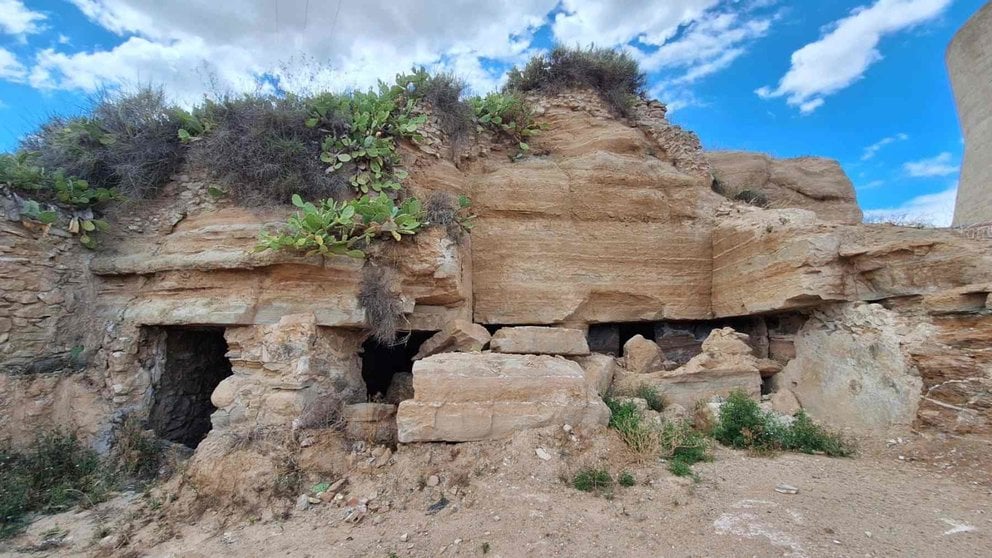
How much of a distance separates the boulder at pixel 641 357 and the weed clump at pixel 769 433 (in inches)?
55.9

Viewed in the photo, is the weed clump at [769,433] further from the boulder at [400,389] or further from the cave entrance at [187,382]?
the cave entrance at [187,382]

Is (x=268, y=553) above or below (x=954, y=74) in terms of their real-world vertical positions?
below

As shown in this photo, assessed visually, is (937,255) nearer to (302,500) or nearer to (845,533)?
(845,533)

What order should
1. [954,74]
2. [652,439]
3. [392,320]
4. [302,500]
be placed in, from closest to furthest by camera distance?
[302,500]
[652,439]
[392,320]
[954,74]

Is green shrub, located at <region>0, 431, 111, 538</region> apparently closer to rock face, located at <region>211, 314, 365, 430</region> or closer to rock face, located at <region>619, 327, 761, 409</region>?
rock face, located at <region>211, 314, 365, 430</region>

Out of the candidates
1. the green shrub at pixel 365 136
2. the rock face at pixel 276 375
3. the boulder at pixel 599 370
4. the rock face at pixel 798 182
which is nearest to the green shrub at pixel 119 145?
the green shrub at pixel 365 136

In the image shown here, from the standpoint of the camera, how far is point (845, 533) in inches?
134

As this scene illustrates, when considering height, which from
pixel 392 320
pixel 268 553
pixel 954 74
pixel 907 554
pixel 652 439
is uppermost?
pixel 954 74

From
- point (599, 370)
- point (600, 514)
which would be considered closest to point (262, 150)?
point (599, 370)

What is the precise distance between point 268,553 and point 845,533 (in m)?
4.40

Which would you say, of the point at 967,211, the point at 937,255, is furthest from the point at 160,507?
the point at 967,211

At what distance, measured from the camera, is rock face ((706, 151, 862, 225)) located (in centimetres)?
1042

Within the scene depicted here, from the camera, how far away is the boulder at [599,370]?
6.14 meters

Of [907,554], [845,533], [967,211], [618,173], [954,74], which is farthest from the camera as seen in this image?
[954,74]
